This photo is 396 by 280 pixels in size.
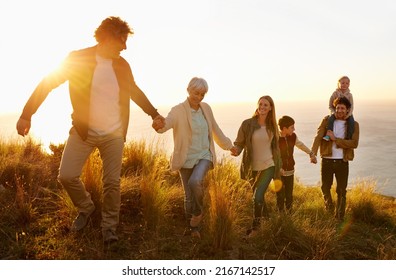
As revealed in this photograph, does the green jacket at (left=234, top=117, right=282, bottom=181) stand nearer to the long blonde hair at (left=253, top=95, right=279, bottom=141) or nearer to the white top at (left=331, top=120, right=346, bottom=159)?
the long blonde hair at (left=253, top=95, right=279, bottom=141)

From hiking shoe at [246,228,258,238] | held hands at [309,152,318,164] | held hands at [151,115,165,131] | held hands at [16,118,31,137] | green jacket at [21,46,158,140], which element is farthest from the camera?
held hands at [309,152,318,164]

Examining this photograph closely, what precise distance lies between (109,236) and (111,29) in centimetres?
205

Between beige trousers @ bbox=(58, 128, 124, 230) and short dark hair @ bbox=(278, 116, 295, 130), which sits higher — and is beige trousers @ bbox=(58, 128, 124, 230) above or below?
below

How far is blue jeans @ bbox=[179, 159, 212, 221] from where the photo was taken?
14.8 ft

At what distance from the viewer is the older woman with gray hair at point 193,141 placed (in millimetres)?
4574

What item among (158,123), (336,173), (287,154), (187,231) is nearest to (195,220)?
(187,231)

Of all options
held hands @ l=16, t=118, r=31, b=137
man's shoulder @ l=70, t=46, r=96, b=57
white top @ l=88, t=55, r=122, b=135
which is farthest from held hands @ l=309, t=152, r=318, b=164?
held hands @ l=16, t=118, r=31, b=137

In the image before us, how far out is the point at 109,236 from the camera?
4129 mm

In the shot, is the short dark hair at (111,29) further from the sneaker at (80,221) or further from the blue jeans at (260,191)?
the blue jeans at (260,191)

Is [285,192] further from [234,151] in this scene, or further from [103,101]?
[103,101]

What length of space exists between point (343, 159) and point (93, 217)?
3.76 m

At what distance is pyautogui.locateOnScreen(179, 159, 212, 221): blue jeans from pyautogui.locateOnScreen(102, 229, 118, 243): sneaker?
957mm
